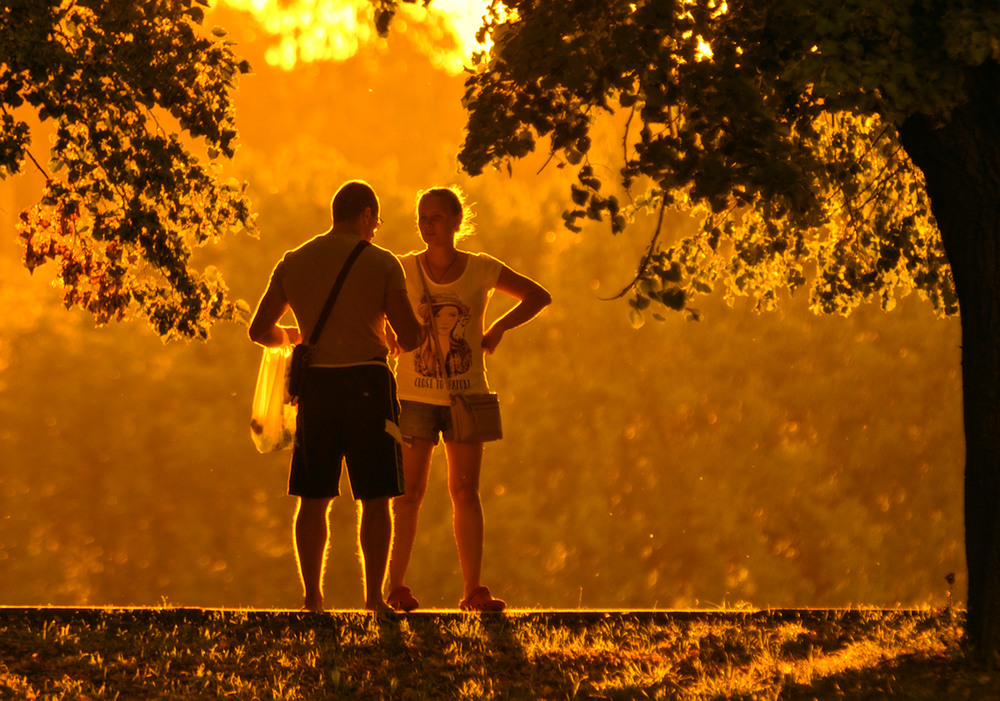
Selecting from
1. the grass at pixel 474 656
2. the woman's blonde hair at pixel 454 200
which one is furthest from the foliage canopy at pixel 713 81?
the grass at pixel 474 656

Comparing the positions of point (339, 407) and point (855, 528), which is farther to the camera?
point (855, 528)

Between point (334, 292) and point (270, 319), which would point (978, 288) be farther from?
point (270, 319)

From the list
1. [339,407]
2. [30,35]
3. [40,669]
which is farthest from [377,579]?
[30,35]

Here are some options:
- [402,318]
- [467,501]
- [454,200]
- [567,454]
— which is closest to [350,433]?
[402,318]

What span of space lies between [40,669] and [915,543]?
78.0ft

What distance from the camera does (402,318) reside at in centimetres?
516

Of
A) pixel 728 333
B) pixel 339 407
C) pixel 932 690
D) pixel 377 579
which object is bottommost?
pixel 932 690

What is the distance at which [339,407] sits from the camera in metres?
5.14

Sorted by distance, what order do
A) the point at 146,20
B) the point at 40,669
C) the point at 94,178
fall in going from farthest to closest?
the point at 94,178 < the point at 146,20 < the point at 40,669

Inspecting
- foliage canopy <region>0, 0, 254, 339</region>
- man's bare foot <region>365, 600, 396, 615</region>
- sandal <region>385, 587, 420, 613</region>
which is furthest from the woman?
foliage canopy <region>0, 0, 254, 339</region>

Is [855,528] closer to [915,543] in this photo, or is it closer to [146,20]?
[915,543]

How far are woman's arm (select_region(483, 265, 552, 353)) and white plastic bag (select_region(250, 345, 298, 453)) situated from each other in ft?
2.85

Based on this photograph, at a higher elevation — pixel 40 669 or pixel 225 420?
pixel 225 420

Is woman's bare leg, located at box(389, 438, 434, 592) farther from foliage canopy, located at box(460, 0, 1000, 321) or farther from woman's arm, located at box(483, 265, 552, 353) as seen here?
foliage canopy, located at box(460, 0, 1000, 321)
